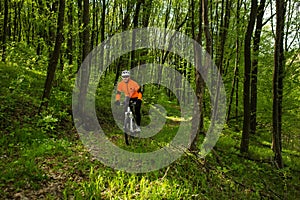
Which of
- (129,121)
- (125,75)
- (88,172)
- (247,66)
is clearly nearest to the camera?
(88,172)

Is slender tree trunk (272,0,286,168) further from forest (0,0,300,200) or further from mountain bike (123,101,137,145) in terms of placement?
mountain bike (123,101,137,145)

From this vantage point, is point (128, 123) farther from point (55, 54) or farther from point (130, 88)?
point (55, 54)

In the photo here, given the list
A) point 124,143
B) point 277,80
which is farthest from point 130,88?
point 277,80

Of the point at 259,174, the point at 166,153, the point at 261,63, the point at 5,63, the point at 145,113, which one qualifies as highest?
the point at 261,63

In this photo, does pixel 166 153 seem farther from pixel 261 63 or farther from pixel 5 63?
pixel 5 63

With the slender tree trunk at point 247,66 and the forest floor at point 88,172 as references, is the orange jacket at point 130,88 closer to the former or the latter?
the forest floor at point 88,172

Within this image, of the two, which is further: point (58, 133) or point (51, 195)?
point (58, 133)

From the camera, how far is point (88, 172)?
20.7ft

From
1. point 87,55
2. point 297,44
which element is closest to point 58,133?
point 87,55

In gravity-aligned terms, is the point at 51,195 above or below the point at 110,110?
below

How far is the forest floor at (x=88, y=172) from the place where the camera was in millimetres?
5445

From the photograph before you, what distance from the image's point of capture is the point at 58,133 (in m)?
9.08

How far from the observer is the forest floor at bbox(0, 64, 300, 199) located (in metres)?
5.45

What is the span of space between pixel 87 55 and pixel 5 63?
299 inches
